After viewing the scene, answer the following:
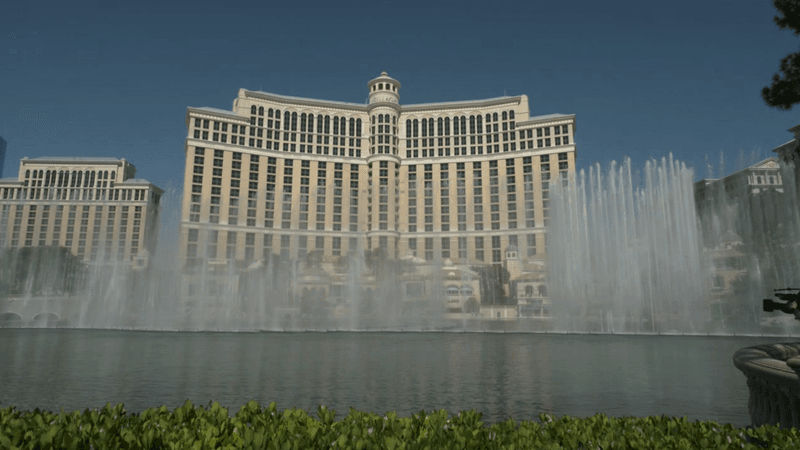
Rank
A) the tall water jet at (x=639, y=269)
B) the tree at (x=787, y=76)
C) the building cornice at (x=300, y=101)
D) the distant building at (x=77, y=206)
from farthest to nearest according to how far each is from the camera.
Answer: the distant building at (x=77, y=206)
the building cornice at (x=300, y=101)
the tall water jet at (x=639, y=269)
the tree at (x=787, y=76)

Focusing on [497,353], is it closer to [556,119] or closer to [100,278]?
[100,278]

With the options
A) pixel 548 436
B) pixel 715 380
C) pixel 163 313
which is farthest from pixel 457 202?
pixel 548 436

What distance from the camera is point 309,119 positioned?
374 ft

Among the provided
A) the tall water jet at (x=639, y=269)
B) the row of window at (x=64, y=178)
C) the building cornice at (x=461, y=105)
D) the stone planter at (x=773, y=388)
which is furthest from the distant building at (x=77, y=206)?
the stone planter at (x=773, y=388)

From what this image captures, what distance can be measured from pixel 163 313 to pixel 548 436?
5832 centimetres

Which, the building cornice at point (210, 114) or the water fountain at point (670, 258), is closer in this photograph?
the water fountain at point (670, 258)

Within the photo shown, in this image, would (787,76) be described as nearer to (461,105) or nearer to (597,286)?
(597,286)

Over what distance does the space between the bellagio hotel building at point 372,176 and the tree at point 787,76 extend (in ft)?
293

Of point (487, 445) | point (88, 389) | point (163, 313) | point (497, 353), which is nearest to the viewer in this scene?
point (487, 445)

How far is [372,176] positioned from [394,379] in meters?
95.2

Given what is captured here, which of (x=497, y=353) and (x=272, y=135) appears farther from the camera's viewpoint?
(x=272, y=135)

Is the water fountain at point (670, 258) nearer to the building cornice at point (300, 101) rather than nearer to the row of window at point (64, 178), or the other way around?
the building cornice at point (300, 101)

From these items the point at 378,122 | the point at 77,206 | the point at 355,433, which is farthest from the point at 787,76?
the point at 77,206

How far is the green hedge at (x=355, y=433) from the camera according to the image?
4.97 metres
